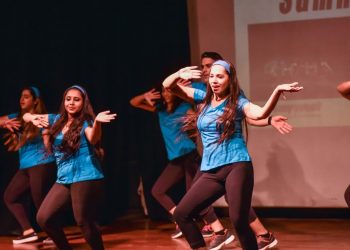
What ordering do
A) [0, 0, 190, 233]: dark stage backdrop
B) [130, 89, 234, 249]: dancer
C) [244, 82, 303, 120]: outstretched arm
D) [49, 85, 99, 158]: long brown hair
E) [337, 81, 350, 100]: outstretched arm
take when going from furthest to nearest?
1. [0, 0, 190, 233]: dark stage backdrop
2. [130, 89, 234, 249]: dancer
3. [49, 85, 99, 158]: long brown hair
4. [337, 81, 350, 100]: outstretched arm
5. [244, 82, 303, 120]: outstretched arm

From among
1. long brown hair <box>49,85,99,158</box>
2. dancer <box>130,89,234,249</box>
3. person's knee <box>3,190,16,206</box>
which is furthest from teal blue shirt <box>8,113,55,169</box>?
long brown hair <box>49,85,99,158</box>

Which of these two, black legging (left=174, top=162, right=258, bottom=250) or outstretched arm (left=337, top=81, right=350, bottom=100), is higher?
outstretched arm (left=337, top=81, right=350, bottom=100)

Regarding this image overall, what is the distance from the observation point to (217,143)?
3.56 m

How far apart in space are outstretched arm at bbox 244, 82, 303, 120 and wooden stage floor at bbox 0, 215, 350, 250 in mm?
1479

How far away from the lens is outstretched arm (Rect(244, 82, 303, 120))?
324 cm

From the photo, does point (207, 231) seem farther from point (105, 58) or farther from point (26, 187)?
point (105, 58)

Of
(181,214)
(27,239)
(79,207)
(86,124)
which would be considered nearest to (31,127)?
(27,239)

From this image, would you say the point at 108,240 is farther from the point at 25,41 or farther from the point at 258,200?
the point at 25,41

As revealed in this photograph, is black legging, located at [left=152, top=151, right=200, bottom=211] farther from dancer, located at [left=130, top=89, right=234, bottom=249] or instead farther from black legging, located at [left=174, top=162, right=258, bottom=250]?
black legging, located at [left=174, top=162, right=258, bottom=250]

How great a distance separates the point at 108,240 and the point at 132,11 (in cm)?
224

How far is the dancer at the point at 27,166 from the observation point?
5.20m

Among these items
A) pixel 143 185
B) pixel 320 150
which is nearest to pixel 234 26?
pixel 320 150

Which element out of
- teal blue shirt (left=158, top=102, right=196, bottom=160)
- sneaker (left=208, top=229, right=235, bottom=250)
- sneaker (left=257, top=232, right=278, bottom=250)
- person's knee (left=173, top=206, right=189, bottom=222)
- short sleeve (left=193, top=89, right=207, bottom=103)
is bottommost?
sneaker (left=208, top=229, right=235, bottom=250)

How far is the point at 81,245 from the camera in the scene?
507cm
